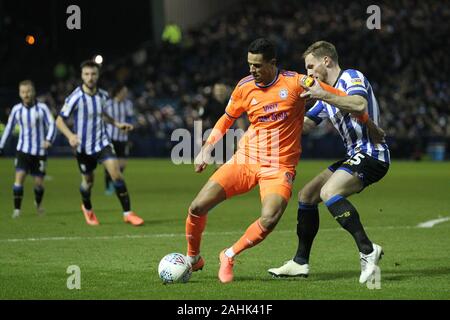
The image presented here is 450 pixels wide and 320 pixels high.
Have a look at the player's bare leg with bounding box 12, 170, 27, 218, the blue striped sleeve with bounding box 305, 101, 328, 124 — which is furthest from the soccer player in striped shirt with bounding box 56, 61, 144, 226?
the blue striped sleeve with bounding box 305, 101, 328, 124

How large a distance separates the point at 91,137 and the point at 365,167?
6.53 m

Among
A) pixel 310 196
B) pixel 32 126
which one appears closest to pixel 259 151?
pixel 310 196

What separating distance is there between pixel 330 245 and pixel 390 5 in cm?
3196

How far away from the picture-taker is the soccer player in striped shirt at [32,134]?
16.3 m

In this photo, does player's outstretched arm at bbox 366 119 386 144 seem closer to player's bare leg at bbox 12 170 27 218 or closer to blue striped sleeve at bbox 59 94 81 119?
blue striped sleeve at bbox 59 94 81 119

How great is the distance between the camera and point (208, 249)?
37.5 ft

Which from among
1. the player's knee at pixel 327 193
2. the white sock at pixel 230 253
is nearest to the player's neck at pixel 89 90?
the white sock at pixel 230 253

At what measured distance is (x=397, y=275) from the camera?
9305 mm

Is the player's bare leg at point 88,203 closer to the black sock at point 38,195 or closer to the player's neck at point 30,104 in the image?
the black sock at point 38,195
